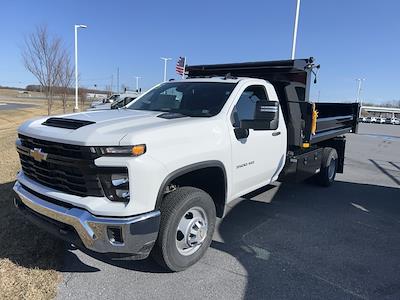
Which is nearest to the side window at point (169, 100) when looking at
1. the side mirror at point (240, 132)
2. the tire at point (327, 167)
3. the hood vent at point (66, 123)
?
the side mirror at point (240, 132)

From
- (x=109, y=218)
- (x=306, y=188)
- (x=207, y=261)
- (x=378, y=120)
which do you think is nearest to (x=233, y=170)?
(x=207, y=261)

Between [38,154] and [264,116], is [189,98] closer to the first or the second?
[264,116]

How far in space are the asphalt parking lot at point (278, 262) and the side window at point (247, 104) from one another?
1.54 m

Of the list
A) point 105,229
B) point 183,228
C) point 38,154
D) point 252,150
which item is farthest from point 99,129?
point 252,150

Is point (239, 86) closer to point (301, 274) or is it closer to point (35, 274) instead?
point (301, 274)

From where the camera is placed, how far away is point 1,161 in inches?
324

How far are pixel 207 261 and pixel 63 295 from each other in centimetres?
150

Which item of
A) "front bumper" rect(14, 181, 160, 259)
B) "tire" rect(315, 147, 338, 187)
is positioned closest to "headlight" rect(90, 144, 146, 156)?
"front bumper" rect(14, 181, 160, 259)

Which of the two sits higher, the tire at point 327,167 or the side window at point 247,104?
the side window at point 247,104

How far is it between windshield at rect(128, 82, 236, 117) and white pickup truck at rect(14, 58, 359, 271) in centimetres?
2

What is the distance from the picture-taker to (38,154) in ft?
11.1

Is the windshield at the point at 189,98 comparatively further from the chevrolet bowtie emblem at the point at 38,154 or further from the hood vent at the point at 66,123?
the chevrolet bowtie emblem at the point at 38,154

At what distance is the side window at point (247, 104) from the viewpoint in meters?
4.27

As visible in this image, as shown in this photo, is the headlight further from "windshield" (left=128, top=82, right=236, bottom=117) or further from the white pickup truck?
"windshield" (left=128, top=82, right=236, bottom=117)
